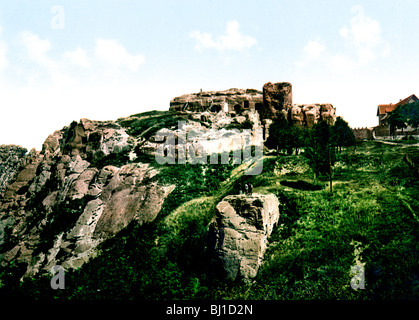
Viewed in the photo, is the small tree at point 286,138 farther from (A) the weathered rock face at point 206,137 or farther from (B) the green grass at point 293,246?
(B) the green grass at point 293,246

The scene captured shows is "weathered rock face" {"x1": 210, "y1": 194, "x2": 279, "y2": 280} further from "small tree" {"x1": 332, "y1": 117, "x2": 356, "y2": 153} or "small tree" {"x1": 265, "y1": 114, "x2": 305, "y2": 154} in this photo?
"small tree" {"x1": 332, "y1": 117, "x2": 356, "y2": 153}

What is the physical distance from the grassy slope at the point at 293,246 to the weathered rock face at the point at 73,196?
389 cm

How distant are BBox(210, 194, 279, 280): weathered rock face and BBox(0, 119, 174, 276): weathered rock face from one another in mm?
14899

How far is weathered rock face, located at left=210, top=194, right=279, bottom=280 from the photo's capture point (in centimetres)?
2400

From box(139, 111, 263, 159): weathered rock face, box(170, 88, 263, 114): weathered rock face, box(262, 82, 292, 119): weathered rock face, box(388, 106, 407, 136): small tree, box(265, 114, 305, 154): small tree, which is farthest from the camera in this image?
box(170, 88, 263, 114): weathered rock face

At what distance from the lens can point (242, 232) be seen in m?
25.2

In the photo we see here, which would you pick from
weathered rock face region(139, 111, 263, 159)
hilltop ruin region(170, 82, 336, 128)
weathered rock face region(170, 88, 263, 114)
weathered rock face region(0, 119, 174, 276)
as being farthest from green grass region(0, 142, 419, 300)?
weathered rock face region(170, 88, 263, 114)

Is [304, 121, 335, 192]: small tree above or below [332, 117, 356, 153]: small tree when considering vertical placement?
below

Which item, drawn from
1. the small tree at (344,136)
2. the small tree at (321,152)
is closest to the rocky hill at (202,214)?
the small tree at (321,152)

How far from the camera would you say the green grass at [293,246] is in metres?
20.0

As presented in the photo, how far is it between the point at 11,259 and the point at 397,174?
5590 centimetres

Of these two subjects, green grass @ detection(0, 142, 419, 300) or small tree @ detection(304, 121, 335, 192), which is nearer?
green grass @ detection(0, 142, 419, 300)

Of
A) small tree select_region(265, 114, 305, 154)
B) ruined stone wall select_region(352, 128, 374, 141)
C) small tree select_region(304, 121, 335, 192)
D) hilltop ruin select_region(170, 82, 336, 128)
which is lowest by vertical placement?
small tree select_region(304, 121, 335, 192)

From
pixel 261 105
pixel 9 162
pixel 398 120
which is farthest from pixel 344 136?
pixel 9 162
